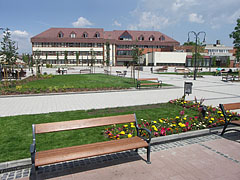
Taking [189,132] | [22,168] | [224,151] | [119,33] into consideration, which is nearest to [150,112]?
[189,132]

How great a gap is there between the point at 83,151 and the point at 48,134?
7.78 ft

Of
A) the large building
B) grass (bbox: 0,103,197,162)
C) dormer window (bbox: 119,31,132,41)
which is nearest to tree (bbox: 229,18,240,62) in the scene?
the large building

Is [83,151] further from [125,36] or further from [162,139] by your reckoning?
[125,36]

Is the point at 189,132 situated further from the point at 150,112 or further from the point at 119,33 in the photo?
the point at 119,33

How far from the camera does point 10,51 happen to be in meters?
15.5

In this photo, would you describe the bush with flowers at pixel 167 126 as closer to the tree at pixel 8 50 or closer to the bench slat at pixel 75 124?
the bench slat at pixel 75 124

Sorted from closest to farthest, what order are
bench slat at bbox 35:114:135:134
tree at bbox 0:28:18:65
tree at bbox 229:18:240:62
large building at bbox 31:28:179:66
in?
bench slat at bbox 35:114:135:134
tree at bbox 0:28:18:65
tree at bbox 229:18:240:62
large building at bbox 31:28:179:66

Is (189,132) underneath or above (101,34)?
underneath

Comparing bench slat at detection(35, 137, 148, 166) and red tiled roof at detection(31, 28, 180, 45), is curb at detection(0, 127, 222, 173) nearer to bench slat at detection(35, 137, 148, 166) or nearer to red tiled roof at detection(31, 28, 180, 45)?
bench slat at detection(35, 137, 148, 166)

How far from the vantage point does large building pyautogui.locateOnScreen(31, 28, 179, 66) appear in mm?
63562

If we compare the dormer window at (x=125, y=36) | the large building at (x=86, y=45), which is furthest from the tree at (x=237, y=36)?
the dormer window at (x=125, y=36)

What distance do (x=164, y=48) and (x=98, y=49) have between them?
78.8 feet

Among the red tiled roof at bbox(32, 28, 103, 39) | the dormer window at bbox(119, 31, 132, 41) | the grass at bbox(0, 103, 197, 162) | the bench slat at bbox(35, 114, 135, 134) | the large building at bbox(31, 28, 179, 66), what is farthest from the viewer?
the dormer window at bbox(119, 31, 132, 41)

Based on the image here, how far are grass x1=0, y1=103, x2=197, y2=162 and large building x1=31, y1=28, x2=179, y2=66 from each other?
180 ft
